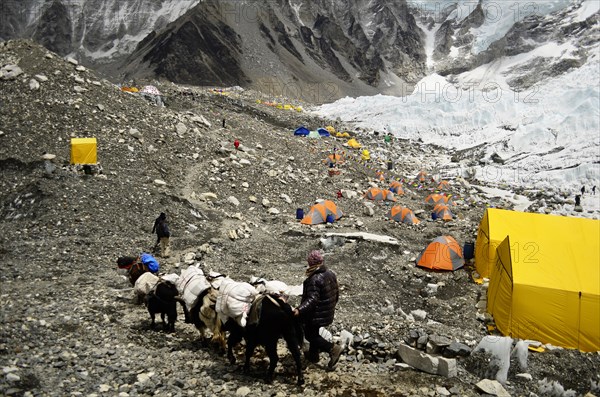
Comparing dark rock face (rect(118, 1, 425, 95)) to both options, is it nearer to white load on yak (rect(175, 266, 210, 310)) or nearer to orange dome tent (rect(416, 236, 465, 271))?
orange dome tent (rect(416, 236, 465, 271))

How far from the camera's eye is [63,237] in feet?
36.2

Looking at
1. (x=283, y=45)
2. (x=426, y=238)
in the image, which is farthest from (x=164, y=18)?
(x=426, y=238)

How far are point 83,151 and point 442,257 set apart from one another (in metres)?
11.4

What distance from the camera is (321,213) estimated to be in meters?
17.4

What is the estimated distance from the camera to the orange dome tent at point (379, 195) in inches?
842

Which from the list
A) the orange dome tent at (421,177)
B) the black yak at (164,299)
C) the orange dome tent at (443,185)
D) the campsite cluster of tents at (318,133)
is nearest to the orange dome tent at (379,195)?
the orange dome tent at (443,185)

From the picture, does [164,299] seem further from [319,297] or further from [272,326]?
[319,297]

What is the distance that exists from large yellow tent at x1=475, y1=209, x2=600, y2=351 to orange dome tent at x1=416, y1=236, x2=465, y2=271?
8.86ft

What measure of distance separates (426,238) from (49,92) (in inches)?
591

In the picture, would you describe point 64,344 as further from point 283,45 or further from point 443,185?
point 283,45

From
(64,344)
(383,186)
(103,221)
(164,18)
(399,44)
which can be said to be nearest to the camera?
(64,344)

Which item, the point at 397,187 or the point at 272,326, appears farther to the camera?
the point at 397,187

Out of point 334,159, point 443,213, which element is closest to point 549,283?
point 443,213

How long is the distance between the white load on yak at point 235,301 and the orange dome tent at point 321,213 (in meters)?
11.5
